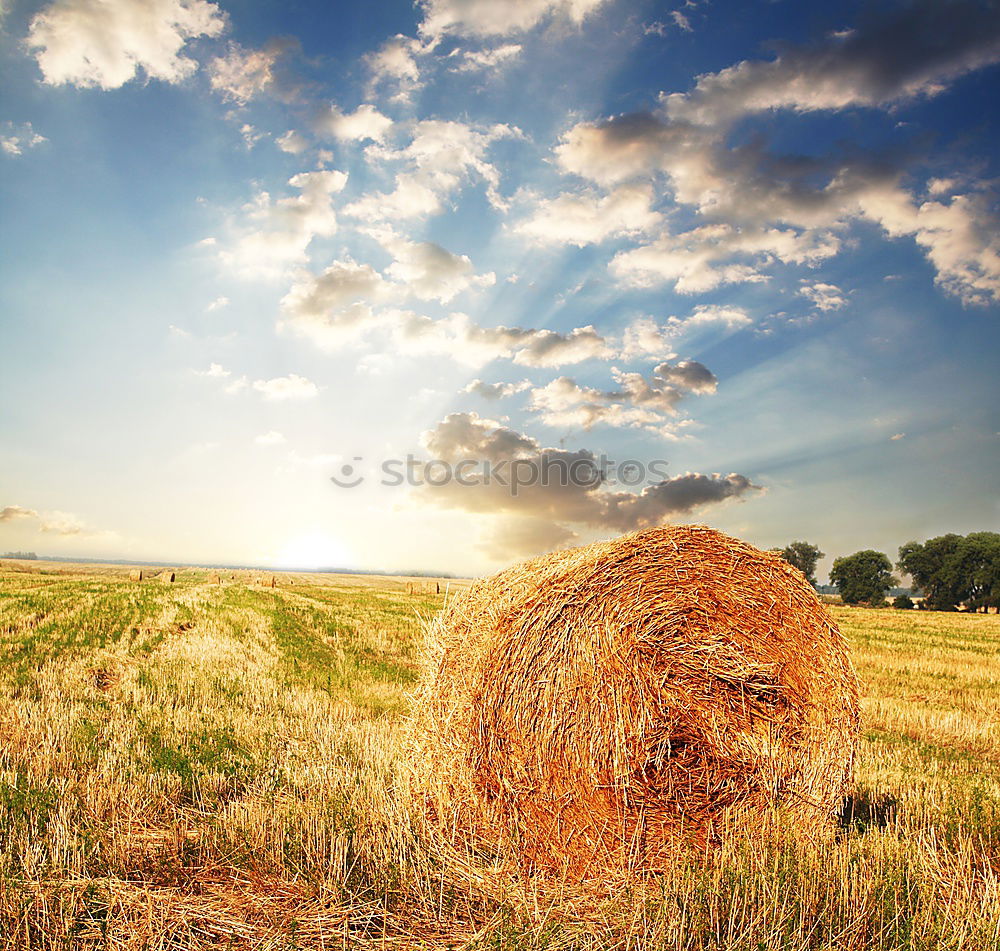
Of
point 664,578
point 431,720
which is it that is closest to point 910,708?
point 664,578

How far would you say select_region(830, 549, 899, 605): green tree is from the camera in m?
87.9

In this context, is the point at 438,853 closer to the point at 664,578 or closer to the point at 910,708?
the point at 664,578

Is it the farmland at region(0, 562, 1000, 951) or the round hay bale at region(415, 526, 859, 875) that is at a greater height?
the round hay bale at region(415, 526, 859, 875)

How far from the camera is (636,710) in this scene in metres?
4.69

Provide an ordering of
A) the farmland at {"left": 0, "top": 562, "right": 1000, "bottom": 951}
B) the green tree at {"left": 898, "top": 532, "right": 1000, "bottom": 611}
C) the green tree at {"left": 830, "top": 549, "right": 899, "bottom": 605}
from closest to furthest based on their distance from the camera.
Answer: the farmland at {"left": 0, "top": 562, "right": 1000, "bottom": 951}
the green tree at {"left": 898, "top": 532, "right": 1000, "bottom": 611}
the green tree at {"left": 830, "top": 549, "right": 899, "bottom": 605}

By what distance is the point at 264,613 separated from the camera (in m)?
22.8

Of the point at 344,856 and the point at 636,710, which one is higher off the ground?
the point at 636,710

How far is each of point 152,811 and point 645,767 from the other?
372 cm

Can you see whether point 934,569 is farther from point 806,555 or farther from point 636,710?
point 636,710

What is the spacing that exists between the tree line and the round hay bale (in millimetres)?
88225

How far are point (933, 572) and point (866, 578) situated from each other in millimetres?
8348

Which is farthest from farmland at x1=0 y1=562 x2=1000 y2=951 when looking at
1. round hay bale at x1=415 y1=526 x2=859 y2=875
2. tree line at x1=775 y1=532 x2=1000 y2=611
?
tree line at x1=775 y1=532 x2=1000 y2=611

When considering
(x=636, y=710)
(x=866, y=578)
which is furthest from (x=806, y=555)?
(x=636, y=710)

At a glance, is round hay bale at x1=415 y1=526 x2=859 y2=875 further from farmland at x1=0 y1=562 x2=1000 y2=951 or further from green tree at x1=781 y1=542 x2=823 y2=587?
green tree at x1=781 y1=542 x2=823 y2=587
